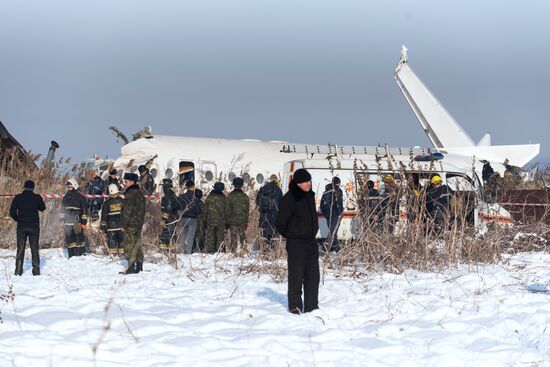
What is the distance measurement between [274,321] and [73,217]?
26.8ft

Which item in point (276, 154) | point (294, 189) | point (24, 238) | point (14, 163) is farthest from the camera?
point (276, 154)

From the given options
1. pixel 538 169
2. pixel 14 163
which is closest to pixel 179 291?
pixel 14 163

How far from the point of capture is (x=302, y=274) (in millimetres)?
9344

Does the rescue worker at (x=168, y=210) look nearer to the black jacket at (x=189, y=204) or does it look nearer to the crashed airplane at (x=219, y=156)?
the black jacket at (x=189, y=204)

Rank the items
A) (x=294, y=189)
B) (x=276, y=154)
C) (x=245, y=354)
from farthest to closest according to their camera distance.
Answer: (x=276, y=154) → (x=294, y=189) → (x=245, y=354)

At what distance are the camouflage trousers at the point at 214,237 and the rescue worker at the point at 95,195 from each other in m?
2.75

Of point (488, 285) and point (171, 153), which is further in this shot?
point (171, 153)

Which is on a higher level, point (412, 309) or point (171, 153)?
point (171, 153)

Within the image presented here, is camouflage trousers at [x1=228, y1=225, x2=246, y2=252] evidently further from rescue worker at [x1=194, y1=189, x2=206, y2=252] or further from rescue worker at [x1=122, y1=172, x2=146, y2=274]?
rescue worker at [x1=122, y1=172, x2=146, y2=274]

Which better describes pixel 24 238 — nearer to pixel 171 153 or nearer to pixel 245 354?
pixel 245 354

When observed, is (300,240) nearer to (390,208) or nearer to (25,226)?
(390,208)

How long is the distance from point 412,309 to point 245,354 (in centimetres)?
287

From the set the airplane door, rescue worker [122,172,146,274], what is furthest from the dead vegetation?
the airplane door

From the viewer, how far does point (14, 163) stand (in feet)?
66.6
